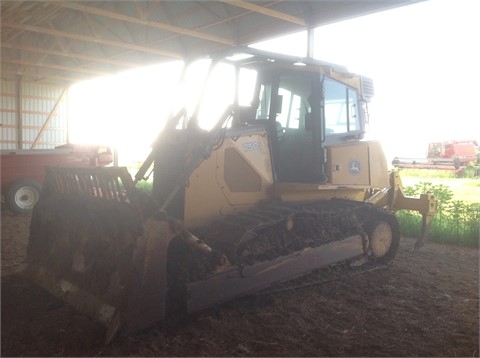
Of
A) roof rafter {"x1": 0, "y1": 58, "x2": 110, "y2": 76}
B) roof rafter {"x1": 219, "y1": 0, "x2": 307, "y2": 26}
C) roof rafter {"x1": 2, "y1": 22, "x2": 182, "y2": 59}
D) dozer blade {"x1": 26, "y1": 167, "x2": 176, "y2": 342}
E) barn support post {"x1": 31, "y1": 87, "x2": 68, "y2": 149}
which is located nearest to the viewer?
dozer blade {"x1": 26, "y1": 167, "x2": 176, "y2": 342}

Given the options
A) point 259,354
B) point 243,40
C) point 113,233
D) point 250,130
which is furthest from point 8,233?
point 243,40

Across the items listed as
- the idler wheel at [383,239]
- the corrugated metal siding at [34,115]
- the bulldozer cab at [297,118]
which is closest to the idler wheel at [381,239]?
the idler wheel at [383,239]

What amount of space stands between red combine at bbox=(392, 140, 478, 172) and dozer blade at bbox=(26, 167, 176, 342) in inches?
792

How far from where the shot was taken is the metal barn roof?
10.7 m

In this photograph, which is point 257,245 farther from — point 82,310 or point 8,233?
point 8,233

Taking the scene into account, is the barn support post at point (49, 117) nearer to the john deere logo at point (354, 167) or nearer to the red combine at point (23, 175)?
the red combine at point (23, 175)

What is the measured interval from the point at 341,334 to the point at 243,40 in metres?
10.5

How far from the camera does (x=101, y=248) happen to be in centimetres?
435

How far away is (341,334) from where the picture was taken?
402 cm

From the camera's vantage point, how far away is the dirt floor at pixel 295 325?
3.65 m

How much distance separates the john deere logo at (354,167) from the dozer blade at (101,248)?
293cm

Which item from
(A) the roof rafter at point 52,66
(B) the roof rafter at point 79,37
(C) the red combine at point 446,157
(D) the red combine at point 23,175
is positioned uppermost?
(A) the roof rafter at point 52,66

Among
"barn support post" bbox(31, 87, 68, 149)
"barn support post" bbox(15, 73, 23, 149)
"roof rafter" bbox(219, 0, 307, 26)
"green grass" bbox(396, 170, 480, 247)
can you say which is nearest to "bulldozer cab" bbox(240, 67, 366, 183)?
"green grass" bbox(396, 170, 480, 247)

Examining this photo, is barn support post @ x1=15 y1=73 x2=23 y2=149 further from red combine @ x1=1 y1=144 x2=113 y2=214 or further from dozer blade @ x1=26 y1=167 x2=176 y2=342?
dozer blade @ x1=26 y1=167 x2=176 y2=342
